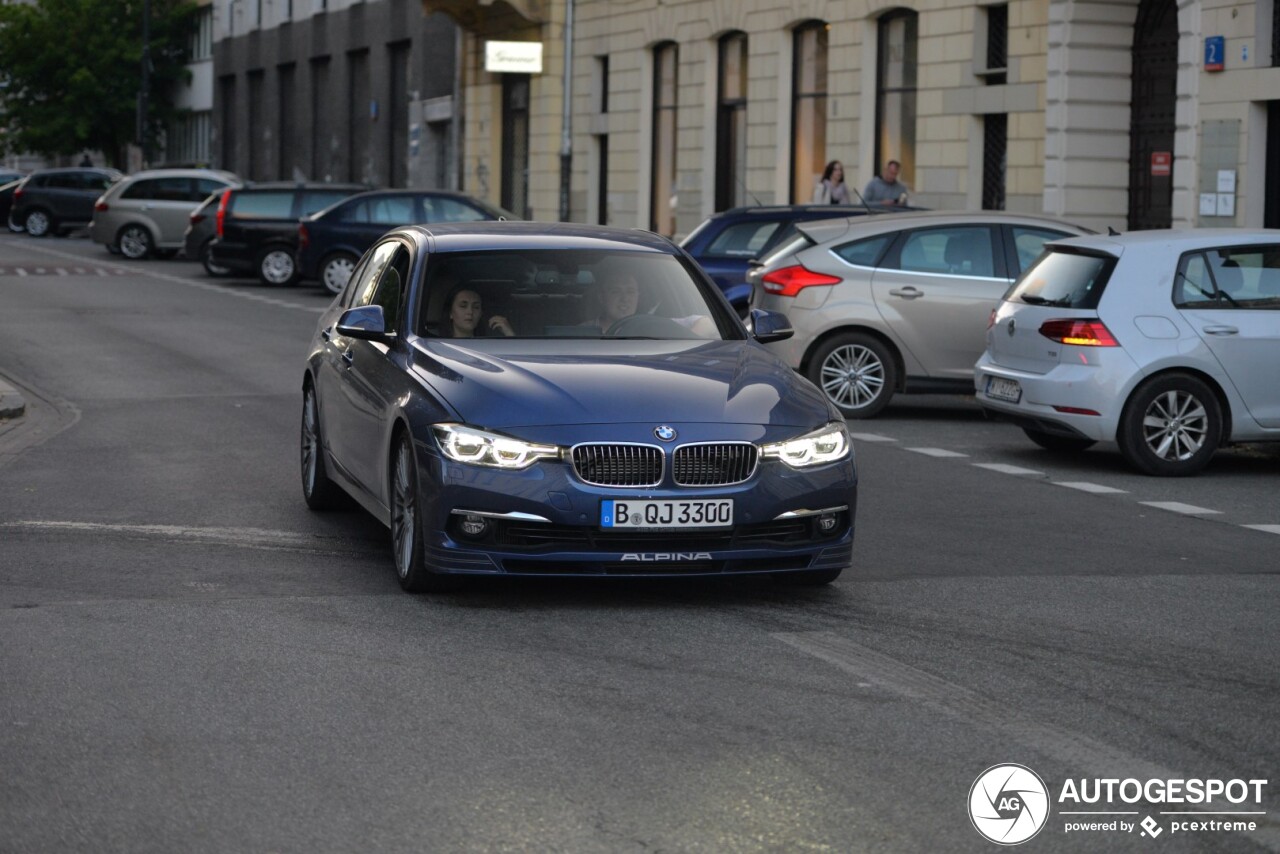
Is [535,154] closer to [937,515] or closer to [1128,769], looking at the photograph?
[937,515]

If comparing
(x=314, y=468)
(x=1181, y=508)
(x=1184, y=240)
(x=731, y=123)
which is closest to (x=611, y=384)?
(x=314, y=468)

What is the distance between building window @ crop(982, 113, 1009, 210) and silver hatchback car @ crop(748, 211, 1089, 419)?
1214 centimetres

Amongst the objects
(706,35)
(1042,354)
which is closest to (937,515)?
(1042,354)

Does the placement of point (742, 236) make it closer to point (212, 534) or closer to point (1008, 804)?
point (212, 534)

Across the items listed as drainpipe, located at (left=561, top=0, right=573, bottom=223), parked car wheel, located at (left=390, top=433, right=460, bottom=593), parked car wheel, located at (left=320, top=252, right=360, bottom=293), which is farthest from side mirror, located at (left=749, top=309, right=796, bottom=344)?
drainpipe, located at (left=561, top=0, right=573, bottom=223)

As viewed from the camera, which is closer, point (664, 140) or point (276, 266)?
point (276, 266)

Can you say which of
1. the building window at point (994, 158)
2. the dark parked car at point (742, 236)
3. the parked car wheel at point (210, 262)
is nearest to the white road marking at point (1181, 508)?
the dark parked car at point (742, 236)

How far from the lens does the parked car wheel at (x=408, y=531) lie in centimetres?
845

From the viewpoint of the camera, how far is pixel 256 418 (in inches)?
628

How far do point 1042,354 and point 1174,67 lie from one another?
47.1ft

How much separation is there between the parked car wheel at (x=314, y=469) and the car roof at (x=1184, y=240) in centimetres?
516

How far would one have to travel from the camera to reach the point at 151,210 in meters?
44.3

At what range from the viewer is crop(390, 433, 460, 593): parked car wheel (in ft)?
27.7

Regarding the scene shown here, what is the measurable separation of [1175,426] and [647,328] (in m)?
5.11
